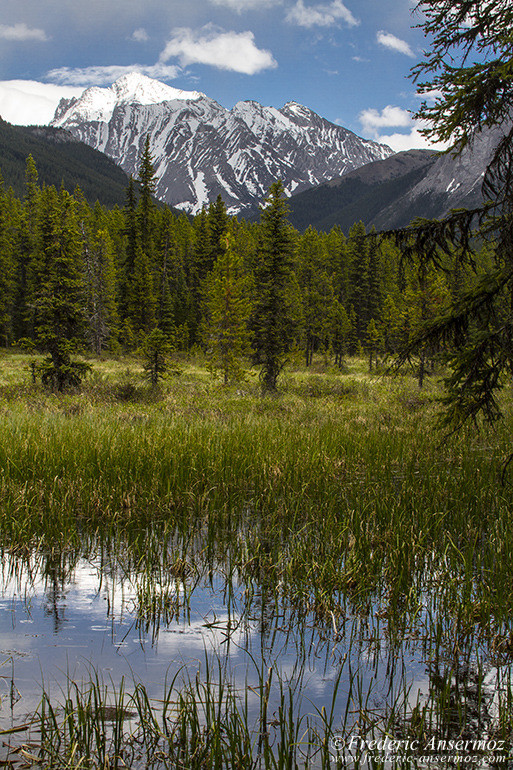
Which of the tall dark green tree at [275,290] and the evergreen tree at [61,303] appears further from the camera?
the tall dark green tree at [275,290]

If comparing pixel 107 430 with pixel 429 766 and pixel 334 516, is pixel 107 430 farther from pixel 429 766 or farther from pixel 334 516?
pixel 429 766

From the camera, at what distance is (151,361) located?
68.8ft

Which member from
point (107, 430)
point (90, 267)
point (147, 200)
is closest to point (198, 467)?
point (107, 430)

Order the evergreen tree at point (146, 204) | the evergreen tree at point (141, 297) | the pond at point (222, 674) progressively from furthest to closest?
1. the evergreen tree at point (146, 204)
2. the evergreen tree at point (141, 297)
3. the pond at point (222, 674)

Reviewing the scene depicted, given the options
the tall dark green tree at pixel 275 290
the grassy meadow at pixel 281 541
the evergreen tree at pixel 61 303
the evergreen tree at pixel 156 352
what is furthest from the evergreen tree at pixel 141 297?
the grassy meadow at pixel 281 541

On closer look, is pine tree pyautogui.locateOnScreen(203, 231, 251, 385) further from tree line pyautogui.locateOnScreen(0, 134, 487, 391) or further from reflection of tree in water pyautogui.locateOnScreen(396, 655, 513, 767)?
reflection of tree in water pyautogui.locateOnScreen(396, 655, 513, 767)

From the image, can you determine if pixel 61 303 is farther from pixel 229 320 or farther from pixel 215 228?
pixel 215 228

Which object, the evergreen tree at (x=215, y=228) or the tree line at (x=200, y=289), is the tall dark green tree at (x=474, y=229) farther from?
the evergreen tree at (x=215, y=228)

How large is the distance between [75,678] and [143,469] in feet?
13.8

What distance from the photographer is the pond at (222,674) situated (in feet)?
7.39

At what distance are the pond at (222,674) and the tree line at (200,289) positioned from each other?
4270mm

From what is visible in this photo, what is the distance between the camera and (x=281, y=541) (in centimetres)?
457

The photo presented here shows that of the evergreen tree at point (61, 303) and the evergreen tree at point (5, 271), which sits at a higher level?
the evergreen tree at point (5, 271)

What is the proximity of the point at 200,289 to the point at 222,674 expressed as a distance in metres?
45.7
